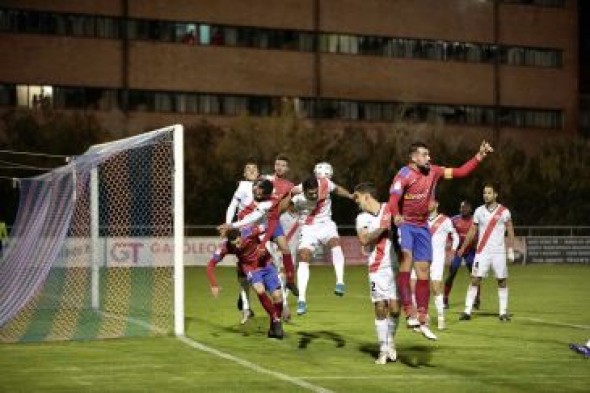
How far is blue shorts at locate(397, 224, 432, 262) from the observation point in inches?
595

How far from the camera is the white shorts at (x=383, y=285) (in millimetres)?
13594

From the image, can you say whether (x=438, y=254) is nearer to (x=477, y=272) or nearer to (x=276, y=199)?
(x=477, y=272)

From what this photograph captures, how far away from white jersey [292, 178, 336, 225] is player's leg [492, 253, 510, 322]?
3546 millimetres

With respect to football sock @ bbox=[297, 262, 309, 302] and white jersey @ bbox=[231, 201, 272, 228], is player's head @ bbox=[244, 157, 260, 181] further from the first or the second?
white jersey @ bbox=[231, 201, 272, 228]

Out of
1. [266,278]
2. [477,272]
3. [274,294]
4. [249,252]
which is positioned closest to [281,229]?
[249,252]

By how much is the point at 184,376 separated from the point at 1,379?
2.08m

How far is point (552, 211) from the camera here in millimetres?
56875

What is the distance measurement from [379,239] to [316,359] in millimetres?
1903

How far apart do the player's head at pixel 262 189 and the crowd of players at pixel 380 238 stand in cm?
1

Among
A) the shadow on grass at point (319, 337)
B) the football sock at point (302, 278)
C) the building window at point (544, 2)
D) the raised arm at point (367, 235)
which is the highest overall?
the building window at point (544, 2)

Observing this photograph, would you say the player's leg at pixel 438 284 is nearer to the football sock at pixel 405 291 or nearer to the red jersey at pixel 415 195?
the red jersey at pixel 415 195

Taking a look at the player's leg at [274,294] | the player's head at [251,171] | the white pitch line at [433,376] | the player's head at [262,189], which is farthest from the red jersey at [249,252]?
the white pitch line at [433,376]

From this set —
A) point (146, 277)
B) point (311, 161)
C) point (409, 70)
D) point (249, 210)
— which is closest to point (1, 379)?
point (249, 210)

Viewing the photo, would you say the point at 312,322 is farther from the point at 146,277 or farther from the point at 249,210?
the point at 146,277
